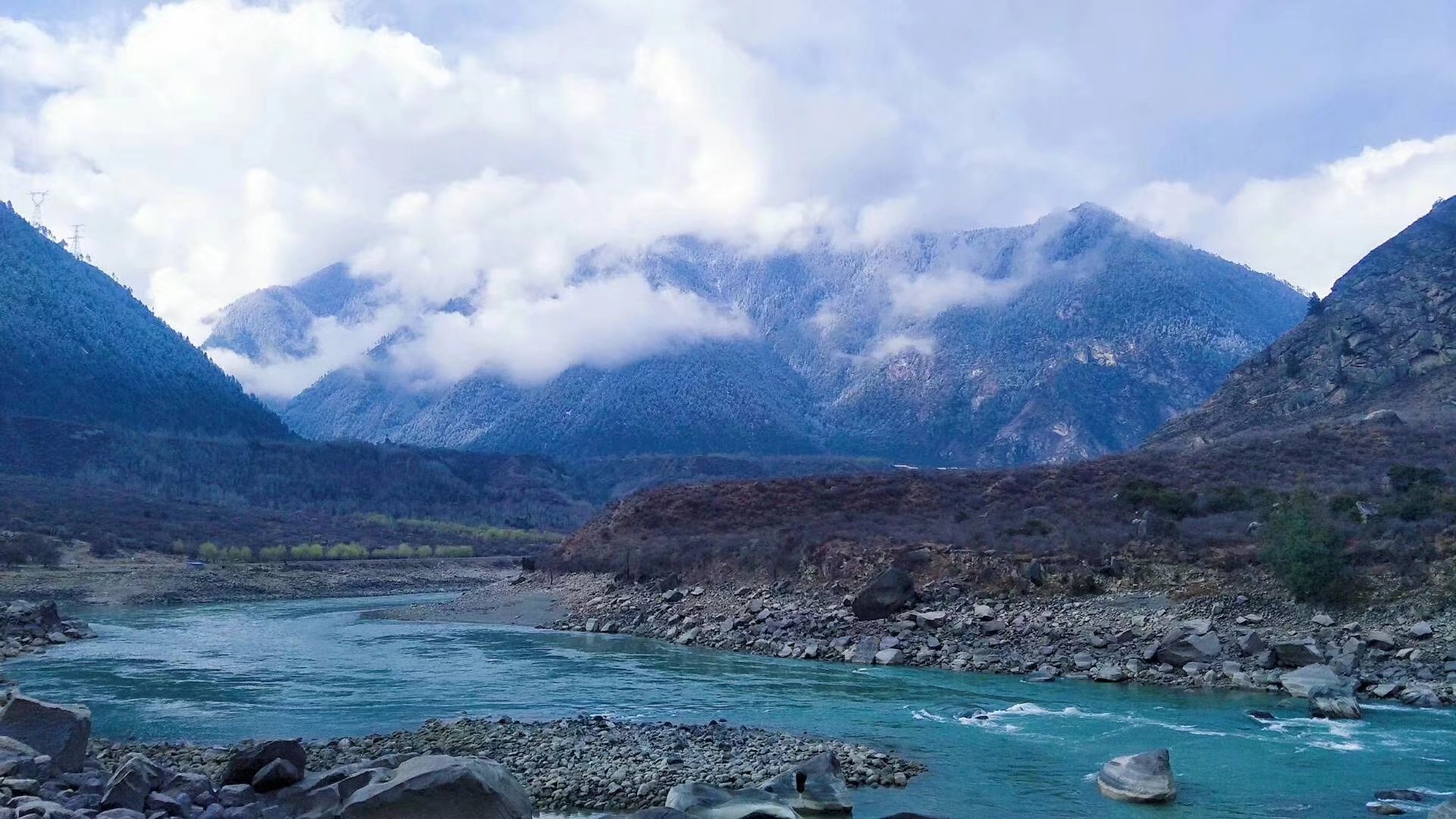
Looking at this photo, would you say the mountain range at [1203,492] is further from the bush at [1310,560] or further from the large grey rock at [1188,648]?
the large grey rock at [1188,648]

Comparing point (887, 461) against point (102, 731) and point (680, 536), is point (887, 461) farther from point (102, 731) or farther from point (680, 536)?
point (102, 731)

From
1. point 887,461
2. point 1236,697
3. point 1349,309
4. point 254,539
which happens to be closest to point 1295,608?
point 1236,697

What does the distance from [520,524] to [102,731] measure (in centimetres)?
12076

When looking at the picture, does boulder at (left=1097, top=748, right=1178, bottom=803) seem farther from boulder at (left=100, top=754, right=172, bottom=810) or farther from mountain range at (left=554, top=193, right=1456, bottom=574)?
mountain range at (left=554, top=193, right=1456, bottom=574)

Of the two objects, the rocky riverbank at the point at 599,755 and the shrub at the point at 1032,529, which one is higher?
the shrub at the point at 1032,529

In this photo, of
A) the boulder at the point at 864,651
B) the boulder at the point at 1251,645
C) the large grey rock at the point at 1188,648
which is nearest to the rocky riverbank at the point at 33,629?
the boulder at the point at 864,651

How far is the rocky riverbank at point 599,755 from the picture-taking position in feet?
67.8

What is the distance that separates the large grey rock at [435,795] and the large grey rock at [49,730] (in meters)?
5.96

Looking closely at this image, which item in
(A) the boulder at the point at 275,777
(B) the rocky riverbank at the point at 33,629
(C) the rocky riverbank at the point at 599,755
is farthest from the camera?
(B) the rocky riverbank at the point at 33,629

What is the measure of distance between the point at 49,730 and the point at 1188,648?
1215 inches

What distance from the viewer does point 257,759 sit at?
19.6m

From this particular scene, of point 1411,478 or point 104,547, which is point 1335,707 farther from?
point 104,547

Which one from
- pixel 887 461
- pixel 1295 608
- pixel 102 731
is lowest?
pixel 102 731

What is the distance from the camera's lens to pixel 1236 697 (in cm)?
3078
